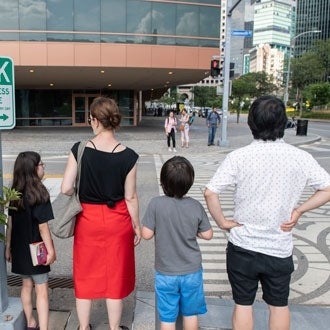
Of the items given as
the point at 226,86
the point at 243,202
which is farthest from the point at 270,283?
the point at 226,86

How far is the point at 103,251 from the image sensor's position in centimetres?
301

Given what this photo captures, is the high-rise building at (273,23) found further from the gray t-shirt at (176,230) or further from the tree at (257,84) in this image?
the gray t-shirt at (176,230)

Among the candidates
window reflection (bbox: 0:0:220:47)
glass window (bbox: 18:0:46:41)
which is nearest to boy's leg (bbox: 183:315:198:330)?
window reflection (bbox: 0:0:220:47)

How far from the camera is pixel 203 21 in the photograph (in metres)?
24.0

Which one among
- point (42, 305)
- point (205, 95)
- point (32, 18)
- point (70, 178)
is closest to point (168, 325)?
point (42, 305)

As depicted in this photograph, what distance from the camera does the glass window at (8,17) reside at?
73.2ft

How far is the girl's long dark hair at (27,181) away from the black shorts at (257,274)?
54.4 inches

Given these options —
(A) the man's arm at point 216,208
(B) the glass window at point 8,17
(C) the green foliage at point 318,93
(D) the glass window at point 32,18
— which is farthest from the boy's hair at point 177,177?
(C) the green foliage at point 318,93

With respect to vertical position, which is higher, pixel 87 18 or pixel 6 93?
pixel 87 18

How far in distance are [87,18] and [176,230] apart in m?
22.1

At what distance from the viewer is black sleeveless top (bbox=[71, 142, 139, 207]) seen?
2928 mm

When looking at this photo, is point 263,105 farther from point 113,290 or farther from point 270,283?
point 113,290

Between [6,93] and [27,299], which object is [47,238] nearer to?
[27,299]

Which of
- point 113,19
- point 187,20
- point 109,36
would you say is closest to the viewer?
point 109,36
